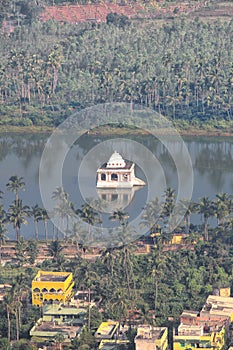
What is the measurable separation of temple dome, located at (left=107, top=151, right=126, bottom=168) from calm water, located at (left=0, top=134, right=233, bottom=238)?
6.39ft

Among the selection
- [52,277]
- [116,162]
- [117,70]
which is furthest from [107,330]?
[117,70]

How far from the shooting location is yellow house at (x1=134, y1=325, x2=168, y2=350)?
290 feet

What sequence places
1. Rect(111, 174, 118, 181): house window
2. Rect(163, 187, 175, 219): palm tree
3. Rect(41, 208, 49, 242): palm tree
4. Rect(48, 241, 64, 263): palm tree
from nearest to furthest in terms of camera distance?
Rect(48, 241, 64, 263): palm tree, Rect(41, 208, 49, 242): palm tree, Rect(163, 187, 175, 219): palm tree, Rect(111, 174, 118, 181): house window

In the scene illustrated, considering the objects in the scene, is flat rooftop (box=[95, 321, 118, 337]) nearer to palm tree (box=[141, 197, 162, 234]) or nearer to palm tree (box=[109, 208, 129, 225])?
palm tree (box=[109, 208, 129, 225])

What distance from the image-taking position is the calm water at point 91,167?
128375mm

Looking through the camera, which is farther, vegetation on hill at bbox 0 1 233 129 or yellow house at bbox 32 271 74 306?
vegetation on hill at bbox 0 1 233 129

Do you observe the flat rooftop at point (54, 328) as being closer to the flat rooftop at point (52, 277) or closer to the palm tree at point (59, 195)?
the flat rooftop at point (52, 277)

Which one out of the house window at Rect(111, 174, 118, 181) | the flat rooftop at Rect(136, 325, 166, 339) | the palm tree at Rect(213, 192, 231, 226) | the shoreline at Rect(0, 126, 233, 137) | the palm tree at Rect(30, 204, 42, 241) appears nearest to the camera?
the flat rooftop at Rect(136, 325, 166, 339)

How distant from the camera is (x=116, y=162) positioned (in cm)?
13500

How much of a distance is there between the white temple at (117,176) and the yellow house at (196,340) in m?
43.3

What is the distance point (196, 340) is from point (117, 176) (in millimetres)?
45611

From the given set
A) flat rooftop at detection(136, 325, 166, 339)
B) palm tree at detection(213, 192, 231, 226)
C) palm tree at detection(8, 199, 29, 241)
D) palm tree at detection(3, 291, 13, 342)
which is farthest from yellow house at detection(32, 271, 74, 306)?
palm tree at detection(213, 192, 231, 226)

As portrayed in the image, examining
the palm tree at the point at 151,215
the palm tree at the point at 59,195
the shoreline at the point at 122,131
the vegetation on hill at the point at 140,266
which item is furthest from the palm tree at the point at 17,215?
the shoreline at the point at 122,131

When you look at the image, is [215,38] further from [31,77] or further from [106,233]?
[106,233]
